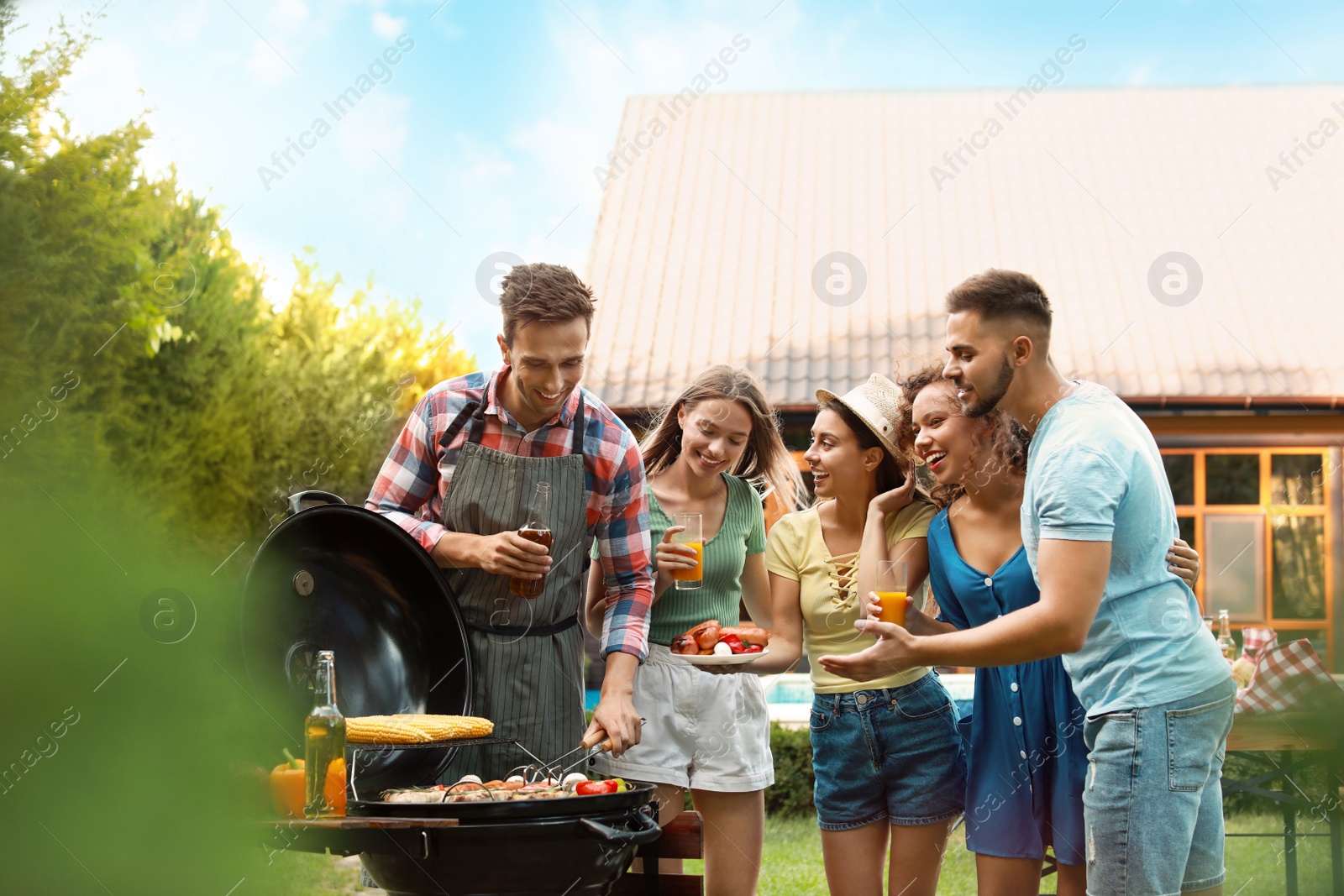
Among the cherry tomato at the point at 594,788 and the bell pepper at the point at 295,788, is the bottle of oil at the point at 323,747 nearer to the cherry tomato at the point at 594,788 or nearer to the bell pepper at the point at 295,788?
the bell pepper at the point at 295,788

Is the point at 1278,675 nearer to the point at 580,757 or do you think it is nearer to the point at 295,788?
the point at 580,757

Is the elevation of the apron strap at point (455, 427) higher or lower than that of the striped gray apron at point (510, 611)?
higher

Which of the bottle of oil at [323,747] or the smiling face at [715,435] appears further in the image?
the smiling face at [715,435]

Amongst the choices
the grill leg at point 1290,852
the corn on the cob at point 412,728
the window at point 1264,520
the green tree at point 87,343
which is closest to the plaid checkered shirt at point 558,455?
the corn on the cob at point 412,728

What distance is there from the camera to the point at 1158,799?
2.25 meters

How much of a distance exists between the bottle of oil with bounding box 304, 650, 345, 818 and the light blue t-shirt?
1.49m

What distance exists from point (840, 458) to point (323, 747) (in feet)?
6.15

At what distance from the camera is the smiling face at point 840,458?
3.40 m

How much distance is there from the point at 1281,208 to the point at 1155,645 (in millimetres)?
11116

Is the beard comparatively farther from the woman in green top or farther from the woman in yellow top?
the woman in green top

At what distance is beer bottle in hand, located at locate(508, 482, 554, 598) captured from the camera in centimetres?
269

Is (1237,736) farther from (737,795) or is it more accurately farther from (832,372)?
(832,372)

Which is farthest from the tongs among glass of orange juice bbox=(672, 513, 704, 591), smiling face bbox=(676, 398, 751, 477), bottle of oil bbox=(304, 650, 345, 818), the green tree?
the green tree

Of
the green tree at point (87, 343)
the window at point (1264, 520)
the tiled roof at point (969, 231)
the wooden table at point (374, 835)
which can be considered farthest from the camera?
the window at point (1264, 520)
